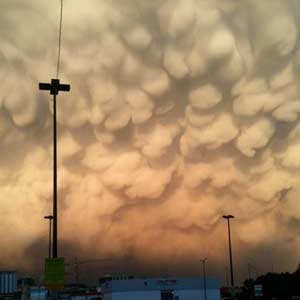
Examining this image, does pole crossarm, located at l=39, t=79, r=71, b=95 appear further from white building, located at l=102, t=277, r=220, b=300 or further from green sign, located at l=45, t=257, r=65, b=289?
white building, located at l=102, t=277, r=220, b=300

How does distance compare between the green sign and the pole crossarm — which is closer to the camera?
the green sign

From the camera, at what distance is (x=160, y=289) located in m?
142

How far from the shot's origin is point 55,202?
3197cm

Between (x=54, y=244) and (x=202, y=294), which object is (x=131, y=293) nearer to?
(x=202, y=294)

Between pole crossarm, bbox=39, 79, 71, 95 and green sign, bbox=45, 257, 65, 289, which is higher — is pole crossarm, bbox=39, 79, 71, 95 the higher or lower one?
the higher one

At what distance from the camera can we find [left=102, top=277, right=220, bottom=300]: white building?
13625cm

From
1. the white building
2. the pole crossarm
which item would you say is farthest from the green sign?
the white building

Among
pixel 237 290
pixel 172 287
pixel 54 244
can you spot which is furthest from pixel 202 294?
pixel 54 244

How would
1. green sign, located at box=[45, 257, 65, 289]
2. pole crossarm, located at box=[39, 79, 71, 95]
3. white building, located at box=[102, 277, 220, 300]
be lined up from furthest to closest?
white building, located at box=[102, 277, 220, 300]
pole crossarm, located at box=[39, 79, 71, 95]
green sign, located at box=[45, 257, 65, 289]

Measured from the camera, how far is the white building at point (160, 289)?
447 feet

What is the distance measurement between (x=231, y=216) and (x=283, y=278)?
57.4 m

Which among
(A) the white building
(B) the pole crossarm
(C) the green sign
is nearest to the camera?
(C) the green sign

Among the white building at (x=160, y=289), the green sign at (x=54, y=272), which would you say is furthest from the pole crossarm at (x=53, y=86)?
the white building at (x=160, y=289)

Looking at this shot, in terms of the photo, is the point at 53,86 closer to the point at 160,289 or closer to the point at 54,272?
the point at 54,272
